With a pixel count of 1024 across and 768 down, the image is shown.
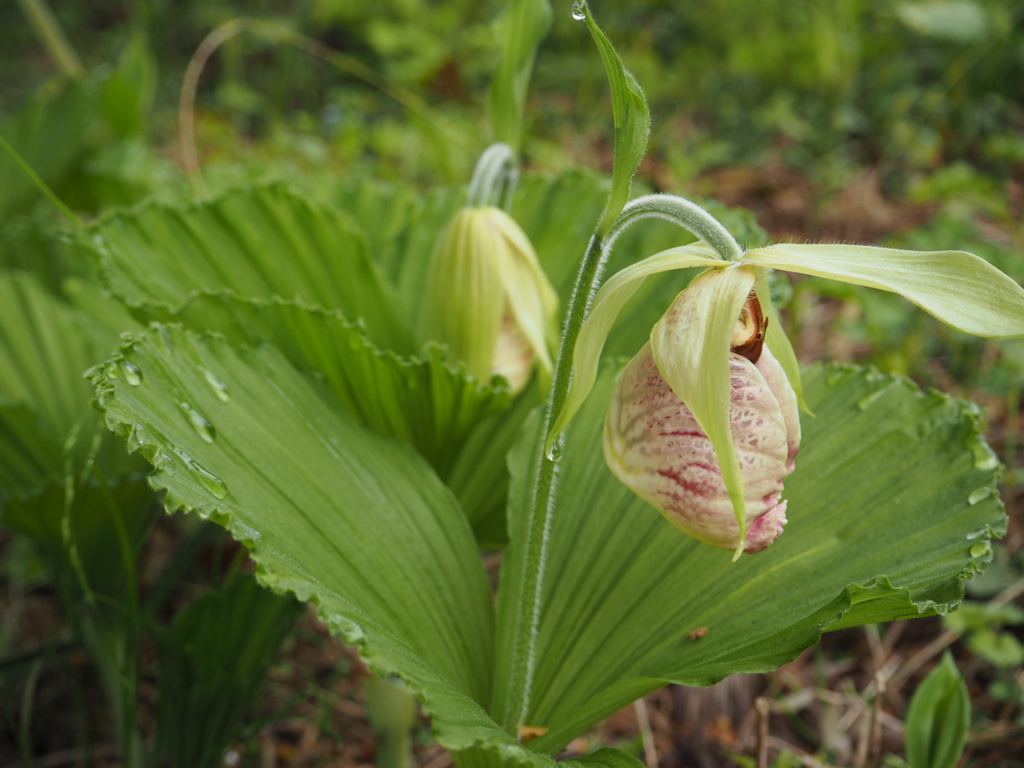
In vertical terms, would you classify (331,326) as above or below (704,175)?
below

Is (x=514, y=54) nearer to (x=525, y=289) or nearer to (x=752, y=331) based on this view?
(x=525, y=289)

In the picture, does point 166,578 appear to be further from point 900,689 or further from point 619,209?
point 900,689

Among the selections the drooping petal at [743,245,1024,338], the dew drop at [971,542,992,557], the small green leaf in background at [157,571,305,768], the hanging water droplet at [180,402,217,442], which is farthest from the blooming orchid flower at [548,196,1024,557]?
the small green leaf in background at [157,571,305,768]

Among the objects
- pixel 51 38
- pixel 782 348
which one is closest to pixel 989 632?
pixel 782 348

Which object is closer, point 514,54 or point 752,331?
point 752,331

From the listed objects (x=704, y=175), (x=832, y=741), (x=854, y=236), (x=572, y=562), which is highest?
(x=704, y=175)

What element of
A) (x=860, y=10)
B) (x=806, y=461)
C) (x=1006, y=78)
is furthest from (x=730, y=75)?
(x=806, y=461)

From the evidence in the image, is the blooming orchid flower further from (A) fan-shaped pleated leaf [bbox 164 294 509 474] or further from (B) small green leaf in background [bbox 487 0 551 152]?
(B) small green leaf in background [bbox 487 0 551 152]
